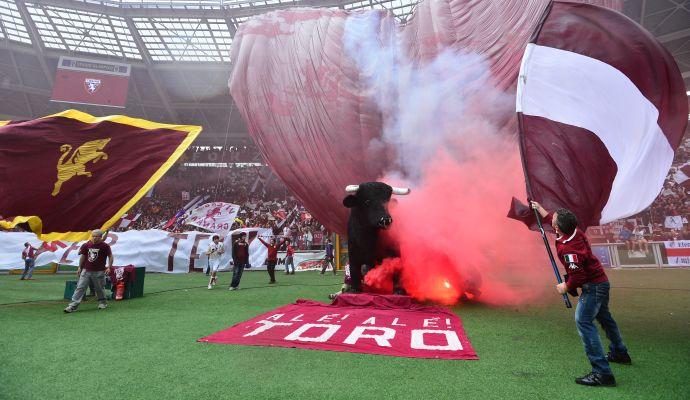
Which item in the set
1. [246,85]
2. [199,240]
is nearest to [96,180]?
[246,85]

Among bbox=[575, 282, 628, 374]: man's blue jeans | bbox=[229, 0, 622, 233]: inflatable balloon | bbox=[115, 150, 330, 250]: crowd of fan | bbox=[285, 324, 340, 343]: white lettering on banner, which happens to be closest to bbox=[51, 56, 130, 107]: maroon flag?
bbox=[115, 150, 330, 250]: crowd of fan

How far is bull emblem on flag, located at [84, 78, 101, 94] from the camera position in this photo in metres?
23.6

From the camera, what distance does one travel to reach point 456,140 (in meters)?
5.71

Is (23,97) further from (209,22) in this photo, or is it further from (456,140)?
(456,140)

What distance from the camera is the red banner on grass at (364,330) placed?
3404mm

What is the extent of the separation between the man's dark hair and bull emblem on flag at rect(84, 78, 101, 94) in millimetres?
28366

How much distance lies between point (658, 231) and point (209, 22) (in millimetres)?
27808

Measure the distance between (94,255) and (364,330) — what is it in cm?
509

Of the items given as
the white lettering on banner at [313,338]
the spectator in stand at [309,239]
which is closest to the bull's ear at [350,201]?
the white lettering on banner at [313,338]

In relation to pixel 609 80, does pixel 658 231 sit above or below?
below

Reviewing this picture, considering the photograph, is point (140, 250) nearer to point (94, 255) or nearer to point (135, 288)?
point (135, 288)

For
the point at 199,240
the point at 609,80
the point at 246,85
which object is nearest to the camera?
the point at 609,80

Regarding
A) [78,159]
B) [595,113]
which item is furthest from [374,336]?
[78,159]

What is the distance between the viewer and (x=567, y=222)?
2912 millimetres
